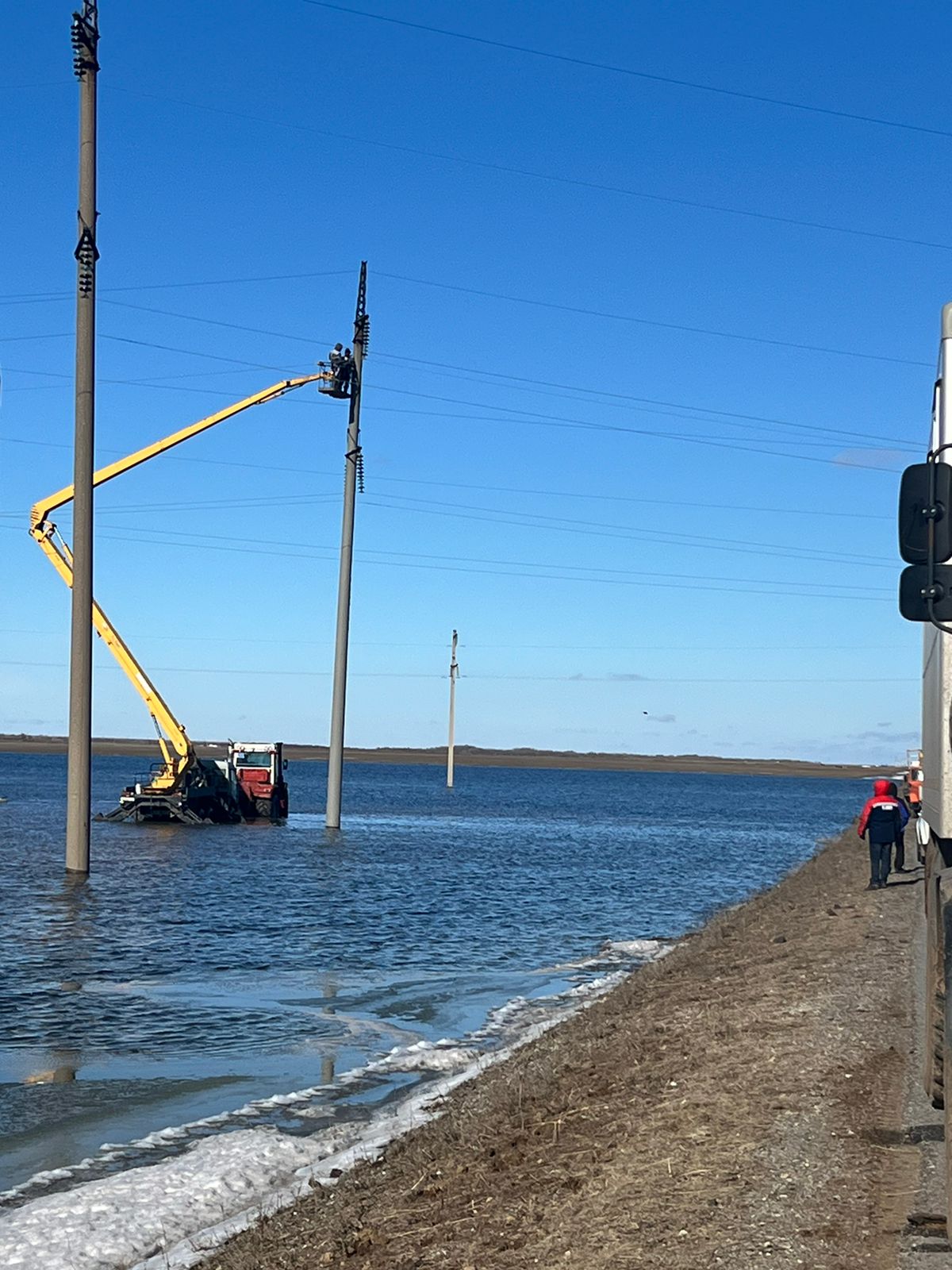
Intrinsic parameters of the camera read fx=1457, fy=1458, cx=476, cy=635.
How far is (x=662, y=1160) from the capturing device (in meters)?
7.24

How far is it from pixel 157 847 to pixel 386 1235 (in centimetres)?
3935

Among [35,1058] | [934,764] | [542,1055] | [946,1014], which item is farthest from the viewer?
[35,1058]

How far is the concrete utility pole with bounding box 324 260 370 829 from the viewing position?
152ft

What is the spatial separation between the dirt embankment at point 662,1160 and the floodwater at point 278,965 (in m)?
2.06

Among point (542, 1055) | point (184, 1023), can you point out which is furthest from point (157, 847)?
point (542, 1055)

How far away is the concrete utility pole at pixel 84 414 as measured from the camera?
29.2 m

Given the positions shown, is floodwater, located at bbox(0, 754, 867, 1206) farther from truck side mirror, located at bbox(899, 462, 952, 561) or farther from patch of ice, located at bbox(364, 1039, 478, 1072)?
truck side mirror, located at bbox(899, 462, 952, 561)

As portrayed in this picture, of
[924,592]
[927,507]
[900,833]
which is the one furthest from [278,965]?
[927,507]

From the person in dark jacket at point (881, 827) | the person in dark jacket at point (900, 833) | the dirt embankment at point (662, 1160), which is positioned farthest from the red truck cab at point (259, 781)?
the dirt embankment at point (662, 1160)

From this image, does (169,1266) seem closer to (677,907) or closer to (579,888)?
(677,907)

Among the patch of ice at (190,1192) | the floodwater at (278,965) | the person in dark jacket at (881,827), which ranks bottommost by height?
the floodwater at (278,965)

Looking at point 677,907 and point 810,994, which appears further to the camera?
point 677,907

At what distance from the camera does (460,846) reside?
4750 centimetres

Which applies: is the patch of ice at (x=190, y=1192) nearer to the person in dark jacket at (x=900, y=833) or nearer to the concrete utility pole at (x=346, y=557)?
the person in dark jacket at (x=900, y=833)
